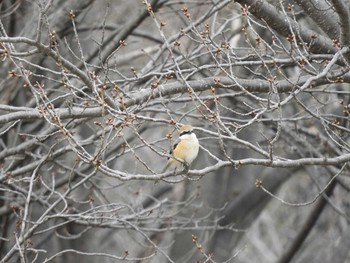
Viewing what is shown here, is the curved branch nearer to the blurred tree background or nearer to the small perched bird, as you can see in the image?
the blurred tree background

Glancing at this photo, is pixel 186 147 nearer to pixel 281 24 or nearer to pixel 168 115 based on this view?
pixel 168 115

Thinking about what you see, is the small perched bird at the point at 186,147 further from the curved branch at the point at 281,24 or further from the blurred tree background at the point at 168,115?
the curved branch at the point at 281,24

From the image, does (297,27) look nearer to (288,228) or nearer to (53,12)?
(53,12)

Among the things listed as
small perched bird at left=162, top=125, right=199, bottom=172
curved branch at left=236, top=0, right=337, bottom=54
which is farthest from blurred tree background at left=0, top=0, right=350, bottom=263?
small perched bird at left=162, top=125, right=199, bottom=172

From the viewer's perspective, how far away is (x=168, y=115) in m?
5.77

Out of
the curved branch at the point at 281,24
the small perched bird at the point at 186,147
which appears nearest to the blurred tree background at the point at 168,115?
the curved branch at the point at 281,24

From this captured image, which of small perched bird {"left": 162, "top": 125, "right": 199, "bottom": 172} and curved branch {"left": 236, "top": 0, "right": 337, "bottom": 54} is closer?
small perched bird {"left": 162, "top": 125, "right": 199, "bottom": 172}

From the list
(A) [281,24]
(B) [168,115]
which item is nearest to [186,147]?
(B) [168,115]

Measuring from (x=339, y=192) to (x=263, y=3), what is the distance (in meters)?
7.02

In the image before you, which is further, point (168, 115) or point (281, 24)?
point (281, 24)

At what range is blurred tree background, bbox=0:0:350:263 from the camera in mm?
5816

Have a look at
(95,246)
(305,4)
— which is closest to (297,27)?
(305,4)

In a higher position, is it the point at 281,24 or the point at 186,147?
the point at 281,24

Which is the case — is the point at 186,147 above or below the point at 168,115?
below
